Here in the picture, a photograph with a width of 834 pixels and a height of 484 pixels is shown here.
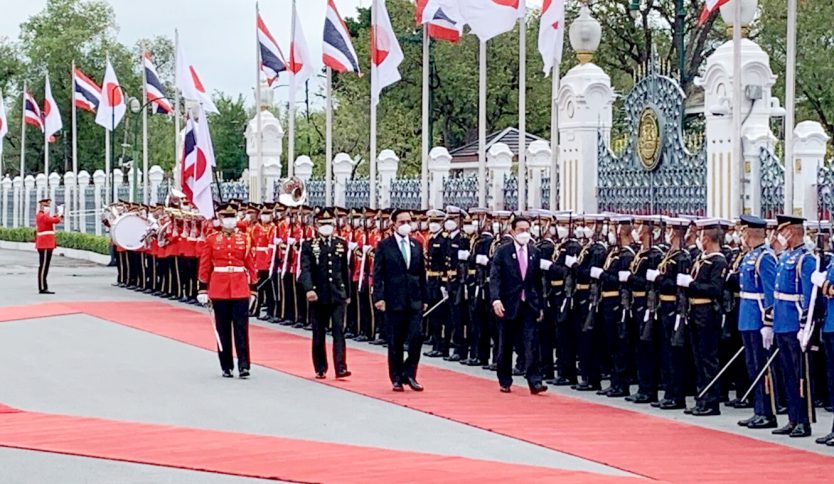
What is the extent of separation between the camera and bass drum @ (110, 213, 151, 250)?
30.7 meters

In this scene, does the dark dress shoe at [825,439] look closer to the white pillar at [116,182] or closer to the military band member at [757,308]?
the military band member at [757,308]

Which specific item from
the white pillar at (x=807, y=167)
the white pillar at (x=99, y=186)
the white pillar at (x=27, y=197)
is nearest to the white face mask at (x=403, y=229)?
the white pillar at (x=807, y=167)

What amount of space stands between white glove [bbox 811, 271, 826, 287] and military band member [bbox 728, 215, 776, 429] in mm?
709

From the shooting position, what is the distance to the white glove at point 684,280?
14.3 metres

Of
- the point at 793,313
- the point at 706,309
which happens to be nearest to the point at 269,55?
the point at 706,309

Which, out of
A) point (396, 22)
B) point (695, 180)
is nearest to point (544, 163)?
point (695, 180)

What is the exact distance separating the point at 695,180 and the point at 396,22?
33560 millimetres

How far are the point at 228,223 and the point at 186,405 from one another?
3.27m

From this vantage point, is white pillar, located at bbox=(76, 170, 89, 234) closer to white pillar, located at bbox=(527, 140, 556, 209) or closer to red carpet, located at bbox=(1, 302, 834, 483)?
white pillar, located at bbox=(527, 140, 556, 209)

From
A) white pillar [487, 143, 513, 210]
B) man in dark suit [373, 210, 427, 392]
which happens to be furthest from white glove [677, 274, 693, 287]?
white pillar [487, 143, 513, 210]

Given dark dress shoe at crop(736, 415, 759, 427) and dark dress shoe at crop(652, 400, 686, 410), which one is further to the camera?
dark dress shoe at crop(652, 400, 686, 410)

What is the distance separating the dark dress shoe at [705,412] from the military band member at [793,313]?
4.28 ft

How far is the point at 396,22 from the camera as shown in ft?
171

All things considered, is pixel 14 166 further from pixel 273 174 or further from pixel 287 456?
pixel 287 456
